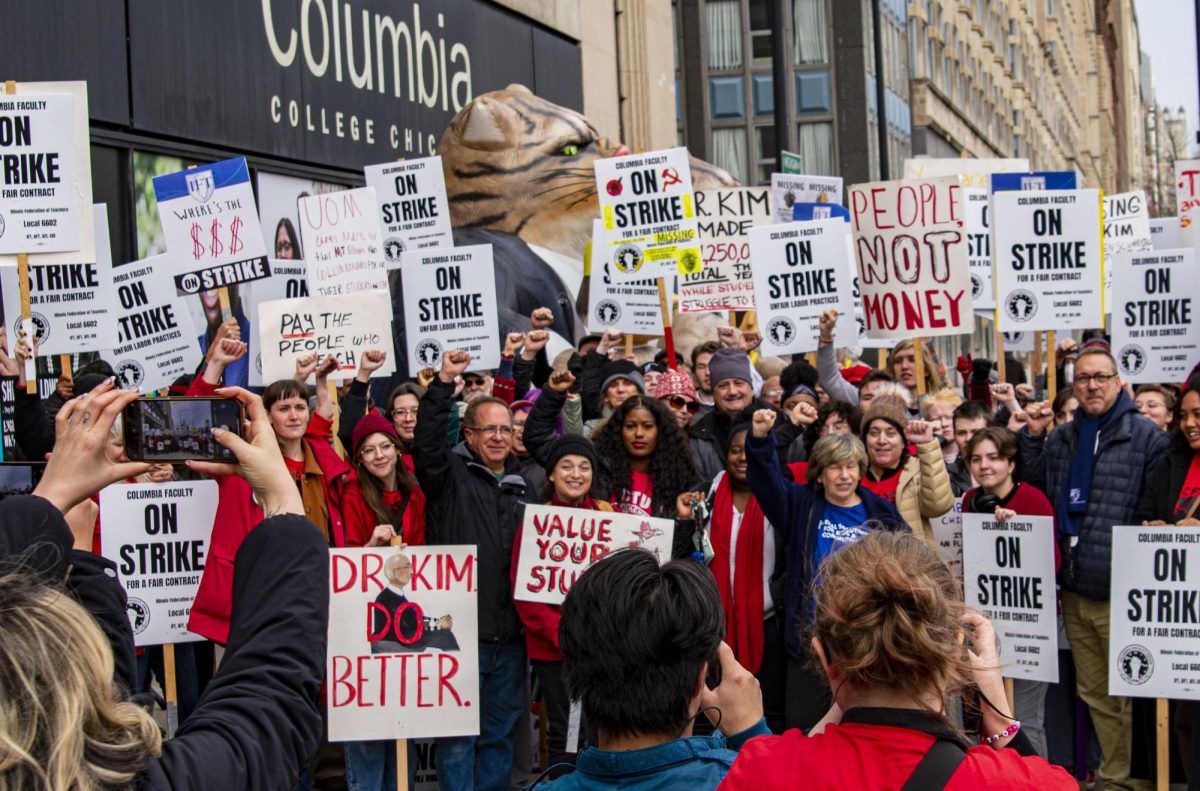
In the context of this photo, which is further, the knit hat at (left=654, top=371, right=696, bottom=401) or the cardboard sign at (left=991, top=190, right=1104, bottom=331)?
the cardboard sign at (left=991, top=190, right=1104, bottom=331)

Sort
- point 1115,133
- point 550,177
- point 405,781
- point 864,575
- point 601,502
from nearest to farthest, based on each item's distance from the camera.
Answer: point 864,575 → point 405,781 → point 601,502 → point 550,177 → point 1115,133

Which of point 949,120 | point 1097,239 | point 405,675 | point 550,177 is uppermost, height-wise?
point 949,120

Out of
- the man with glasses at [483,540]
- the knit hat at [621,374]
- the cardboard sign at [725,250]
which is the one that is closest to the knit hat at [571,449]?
the man with glasses at [483,540]

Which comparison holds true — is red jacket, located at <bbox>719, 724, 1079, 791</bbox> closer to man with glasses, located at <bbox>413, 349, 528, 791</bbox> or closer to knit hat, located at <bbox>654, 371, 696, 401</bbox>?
man with glasses, located at <bbox>413, 349, 528, 791</bbox>

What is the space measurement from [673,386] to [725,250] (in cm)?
486

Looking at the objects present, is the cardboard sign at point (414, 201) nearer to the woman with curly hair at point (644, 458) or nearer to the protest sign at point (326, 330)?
the protest sign at point (326, 330)

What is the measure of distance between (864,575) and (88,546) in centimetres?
141

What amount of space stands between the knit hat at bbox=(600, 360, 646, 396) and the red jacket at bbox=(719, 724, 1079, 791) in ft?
19.3

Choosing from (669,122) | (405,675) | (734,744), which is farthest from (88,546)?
(669,122)

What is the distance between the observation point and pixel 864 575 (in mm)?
2736

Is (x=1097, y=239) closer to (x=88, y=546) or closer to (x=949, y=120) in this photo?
(x=88, y=546)

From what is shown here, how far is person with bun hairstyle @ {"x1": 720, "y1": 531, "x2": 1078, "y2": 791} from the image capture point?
254 centimetres

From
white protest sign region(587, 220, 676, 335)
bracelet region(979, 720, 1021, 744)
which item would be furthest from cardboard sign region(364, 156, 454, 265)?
bracelet region(979, 720, 1021, 744)

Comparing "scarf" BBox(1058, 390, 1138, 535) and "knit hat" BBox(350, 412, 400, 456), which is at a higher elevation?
"knit hat" BBox(350, 412, 400, 456)
